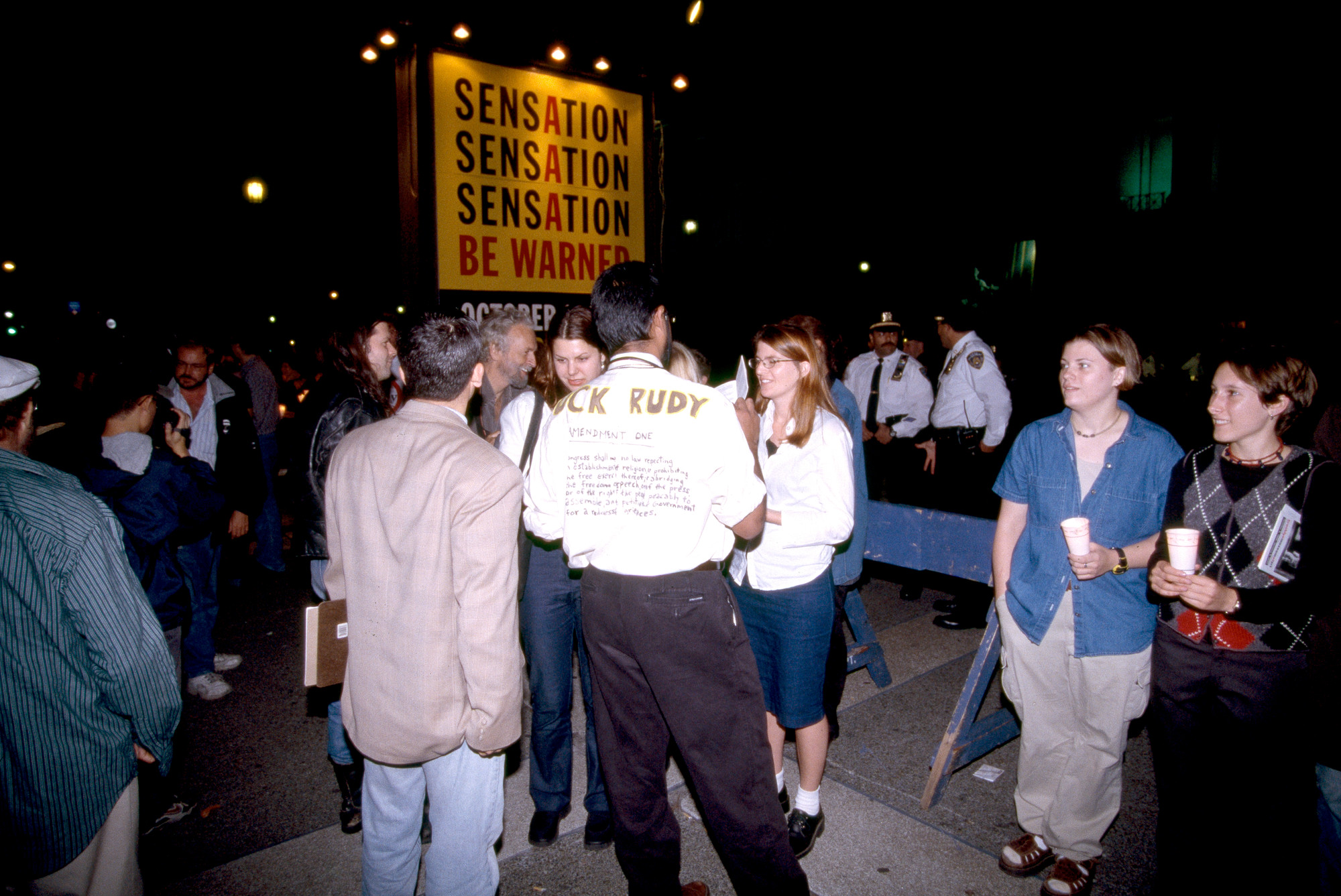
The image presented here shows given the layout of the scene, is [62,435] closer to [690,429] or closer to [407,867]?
[407,867]

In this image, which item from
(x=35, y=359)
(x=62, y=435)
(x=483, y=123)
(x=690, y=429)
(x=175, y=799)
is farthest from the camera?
(x=35, y=359)

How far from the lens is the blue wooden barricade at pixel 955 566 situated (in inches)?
133

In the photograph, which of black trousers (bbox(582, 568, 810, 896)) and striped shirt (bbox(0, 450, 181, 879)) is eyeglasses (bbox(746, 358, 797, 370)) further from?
striped shirt (bbox(0, 450, 181, 879))

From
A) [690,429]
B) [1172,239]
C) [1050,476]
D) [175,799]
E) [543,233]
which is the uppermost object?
[1172,239]

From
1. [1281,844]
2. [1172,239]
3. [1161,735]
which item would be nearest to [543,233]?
[1161,735]

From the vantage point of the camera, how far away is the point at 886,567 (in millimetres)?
7121

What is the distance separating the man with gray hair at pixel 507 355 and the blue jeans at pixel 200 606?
2.22 m

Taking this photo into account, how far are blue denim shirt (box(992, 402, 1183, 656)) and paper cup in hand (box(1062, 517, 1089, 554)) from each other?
276 millimetres

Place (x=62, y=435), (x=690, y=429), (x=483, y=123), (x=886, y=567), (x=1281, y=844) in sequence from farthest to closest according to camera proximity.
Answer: (x=886, y=567)
(x=483, y=123)
(x=62, y=435)
(x=1281, y=844)
(x=690, y=429)

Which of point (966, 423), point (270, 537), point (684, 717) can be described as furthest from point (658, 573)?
point (270, 537)

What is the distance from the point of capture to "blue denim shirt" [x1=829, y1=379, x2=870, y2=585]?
3621mm

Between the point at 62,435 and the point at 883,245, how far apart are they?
1229 inches

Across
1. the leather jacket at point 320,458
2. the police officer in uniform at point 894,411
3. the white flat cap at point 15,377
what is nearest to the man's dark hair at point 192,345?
the leather jacket at point 320,458

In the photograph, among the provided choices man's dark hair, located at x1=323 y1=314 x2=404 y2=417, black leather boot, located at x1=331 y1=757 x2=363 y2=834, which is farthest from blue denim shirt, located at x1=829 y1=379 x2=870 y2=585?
black leather boot, located at x1=331 y1=757 x2=363 y2=834
